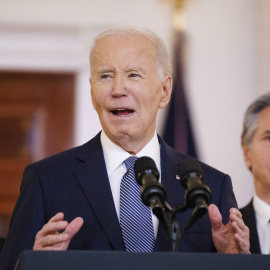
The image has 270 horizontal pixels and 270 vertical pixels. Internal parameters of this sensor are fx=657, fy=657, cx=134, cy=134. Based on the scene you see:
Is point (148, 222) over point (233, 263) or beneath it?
over

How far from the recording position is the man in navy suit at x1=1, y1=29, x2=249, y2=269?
1969 millimetres

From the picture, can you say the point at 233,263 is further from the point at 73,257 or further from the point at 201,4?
the point at 201,4

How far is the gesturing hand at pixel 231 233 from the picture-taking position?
5.78 ft

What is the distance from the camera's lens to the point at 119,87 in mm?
2057

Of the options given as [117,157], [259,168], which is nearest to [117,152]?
[117,157]

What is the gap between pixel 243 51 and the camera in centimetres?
531

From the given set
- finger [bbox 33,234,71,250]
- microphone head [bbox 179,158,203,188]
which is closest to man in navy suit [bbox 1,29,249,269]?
finger [bbox 33,234,71,250]

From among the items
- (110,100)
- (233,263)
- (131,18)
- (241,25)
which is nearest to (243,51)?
(241,25)

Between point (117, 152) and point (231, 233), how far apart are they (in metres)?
0.50

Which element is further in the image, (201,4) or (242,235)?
(201,4)

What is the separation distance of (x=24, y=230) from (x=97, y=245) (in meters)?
0.22

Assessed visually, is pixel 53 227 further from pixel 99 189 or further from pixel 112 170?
pixel 112 170

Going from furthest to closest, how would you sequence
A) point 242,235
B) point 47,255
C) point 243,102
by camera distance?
point 243,102
point 242,235
point 47,255

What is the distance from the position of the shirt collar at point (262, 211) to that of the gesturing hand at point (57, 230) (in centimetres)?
127
